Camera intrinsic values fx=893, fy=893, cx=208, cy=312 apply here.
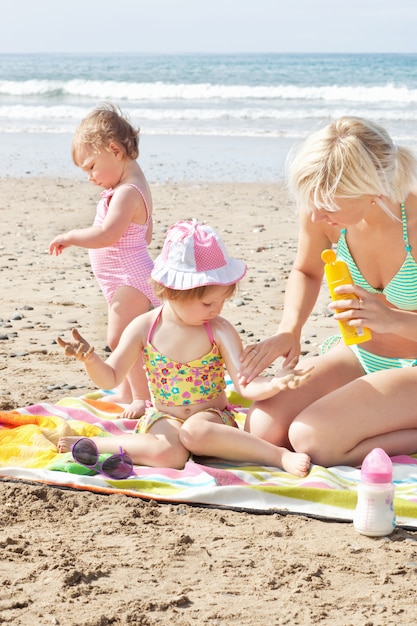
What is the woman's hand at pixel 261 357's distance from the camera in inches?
155

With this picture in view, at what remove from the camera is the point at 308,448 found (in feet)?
13.1

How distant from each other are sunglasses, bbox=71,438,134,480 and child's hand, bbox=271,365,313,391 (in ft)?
2.35

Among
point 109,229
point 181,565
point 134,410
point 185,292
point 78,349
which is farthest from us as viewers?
point 109,229

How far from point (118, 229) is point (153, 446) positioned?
1.46 metres

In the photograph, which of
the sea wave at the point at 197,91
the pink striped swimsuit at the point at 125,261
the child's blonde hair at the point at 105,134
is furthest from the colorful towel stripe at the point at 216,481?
the sea wave at the point at 197,91

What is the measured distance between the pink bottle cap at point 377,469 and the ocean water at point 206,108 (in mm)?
5881

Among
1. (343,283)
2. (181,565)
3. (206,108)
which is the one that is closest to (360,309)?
(343,283)

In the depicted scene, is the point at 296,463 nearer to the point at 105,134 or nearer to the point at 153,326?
the point at 153,326

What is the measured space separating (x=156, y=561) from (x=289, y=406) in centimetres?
129

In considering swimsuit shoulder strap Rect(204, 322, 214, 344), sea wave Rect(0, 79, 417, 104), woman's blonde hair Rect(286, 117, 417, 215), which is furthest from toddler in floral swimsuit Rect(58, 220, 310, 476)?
sea wave Rect(0, 79, 417, 104)

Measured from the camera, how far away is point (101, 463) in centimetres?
388

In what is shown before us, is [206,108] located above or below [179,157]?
above

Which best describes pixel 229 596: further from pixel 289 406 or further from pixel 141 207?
pixel 141 207

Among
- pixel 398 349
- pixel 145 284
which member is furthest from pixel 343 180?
pixel 145 284
